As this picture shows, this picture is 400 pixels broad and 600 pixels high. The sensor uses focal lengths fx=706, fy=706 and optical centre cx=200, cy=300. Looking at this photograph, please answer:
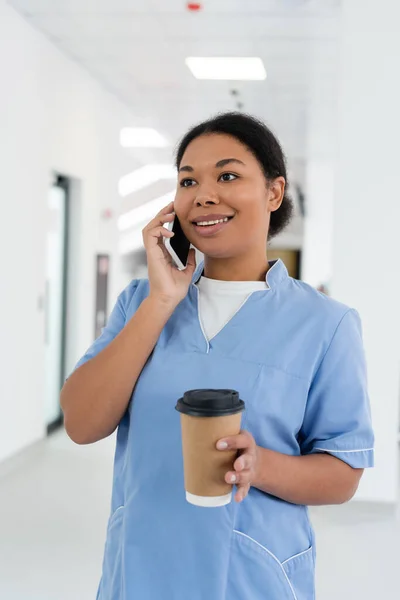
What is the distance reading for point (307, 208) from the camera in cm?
1459

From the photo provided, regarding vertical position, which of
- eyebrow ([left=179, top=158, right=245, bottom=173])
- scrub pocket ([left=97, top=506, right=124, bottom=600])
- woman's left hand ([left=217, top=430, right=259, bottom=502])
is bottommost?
scrub pocket ([left=97, top=506, right=124, bottom=600])

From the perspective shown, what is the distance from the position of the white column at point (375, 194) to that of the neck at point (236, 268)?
3008mm

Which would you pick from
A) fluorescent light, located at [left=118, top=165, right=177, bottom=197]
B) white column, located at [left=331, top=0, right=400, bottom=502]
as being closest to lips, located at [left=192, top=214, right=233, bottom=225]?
white column, located at [left=331, top=0, right=400, bottom=502]

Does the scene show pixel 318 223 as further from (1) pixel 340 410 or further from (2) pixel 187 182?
(1) pixel 340 410

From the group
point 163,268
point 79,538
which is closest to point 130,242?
point 79,538

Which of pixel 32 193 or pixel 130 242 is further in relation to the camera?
pixel 130 242

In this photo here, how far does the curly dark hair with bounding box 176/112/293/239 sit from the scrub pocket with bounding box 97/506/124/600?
0.66 metres

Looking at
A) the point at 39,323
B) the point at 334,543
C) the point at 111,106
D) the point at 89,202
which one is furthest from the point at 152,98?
the point at 334,543

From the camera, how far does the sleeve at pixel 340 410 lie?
1127 millimetres

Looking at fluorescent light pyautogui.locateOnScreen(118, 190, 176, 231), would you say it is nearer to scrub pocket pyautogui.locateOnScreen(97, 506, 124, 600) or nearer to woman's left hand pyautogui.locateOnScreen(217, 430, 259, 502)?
scrub pocket pyautogui.locateOnScreen(97, 506, 124, 600)

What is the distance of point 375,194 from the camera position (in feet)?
13.8

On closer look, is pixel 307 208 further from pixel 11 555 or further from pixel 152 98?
pixel 11 555

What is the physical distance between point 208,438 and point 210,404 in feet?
0.17

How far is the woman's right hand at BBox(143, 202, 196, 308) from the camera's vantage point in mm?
1222
